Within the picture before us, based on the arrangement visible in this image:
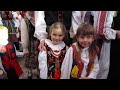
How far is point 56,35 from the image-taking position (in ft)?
6.68

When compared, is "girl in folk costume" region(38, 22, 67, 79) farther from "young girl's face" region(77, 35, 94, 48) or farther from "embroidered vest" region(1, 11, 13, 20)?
"embroidered vest" region(1, 11, 13, 20)

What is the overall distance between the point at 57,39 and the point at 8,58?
0.36 meters

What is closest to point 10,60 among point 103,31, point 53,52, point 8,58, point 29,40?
point 8,58

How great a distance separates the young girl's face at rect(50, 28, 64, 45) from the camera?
2027mm

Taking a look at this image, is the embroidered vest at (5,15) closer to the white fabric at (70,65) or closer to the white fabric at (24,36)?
the white fabric at (24,36)

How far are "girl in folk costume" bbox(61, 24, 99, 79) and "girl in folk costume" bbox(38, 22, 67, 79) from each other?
0.04 metres

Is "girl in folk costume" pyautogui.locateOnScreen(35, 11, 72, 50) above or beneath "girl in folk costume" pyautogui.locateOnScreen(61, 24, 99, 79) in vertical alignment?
above

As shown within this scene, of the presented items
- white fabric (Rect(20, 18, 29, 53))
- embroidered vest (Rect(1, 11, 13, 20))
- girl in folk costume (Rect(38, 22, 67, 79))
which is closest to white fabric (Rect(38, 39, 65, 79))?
girl in folk costume (Rect(38, 22, 67, 79))

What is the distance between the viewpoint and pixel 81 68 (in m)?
2.09

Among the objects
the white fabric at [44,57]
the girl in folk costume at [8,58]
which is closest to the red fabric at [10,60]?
the girl in folk costume at [8,58]

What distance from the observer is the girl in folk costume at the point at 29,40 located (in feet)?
6.72
